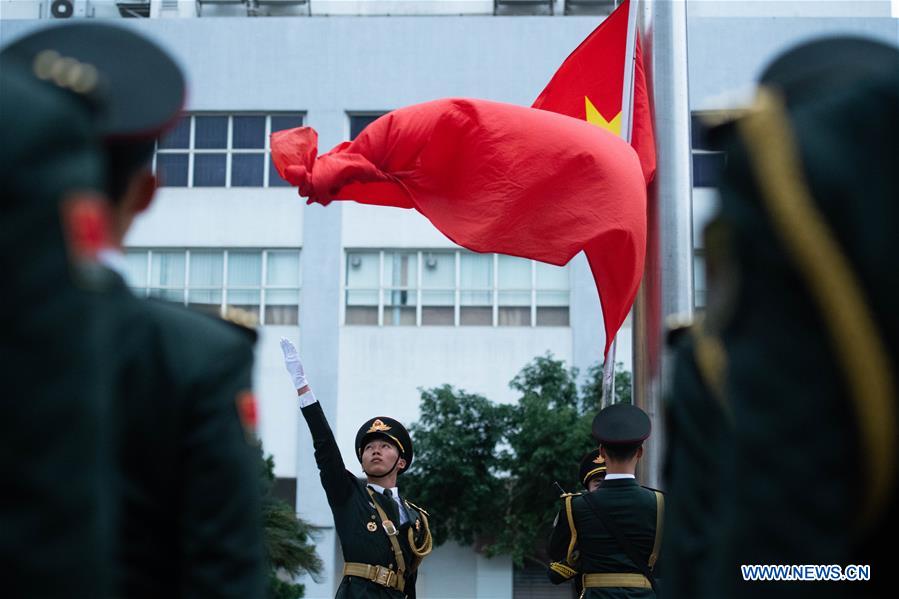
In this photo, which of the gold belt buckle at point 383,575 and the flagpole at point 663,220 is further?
the flagpole at point 663,220

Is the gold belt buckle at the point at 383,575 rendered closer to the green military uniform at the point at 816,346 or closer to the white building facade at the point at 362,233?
the green military uniform at the point at 816,346

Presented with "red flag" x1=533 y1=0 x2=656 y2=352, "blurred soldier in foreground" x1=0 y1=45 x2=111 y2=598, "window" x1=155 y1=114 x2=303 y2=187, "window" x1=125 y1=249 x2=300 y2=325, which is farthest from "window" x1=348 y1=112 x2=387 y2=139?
"blurred soldier in foreground" x1=0 y1=45 x2=111 y2=598

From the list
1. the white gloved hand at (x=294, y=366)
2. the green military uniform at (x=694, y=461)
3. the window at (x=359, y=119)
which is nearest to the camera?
the green military uniform at (x=694, y=461)

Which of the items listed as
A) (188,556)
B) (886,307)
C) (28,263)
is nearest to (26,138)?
(28,263)

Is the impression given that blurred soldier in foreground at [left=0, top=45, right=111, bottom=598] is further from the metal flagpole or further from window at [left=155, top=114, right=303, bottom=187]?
window at [left=155, top=114, right=303, bottom=187]

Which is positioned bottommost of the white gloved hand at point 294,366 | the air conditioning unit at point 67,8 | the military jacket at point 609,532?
the military jacket at point 609,532

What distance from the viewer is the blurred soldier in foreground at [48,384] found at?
1.48m

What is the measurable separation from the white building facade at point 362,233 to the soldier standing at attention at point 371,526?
21.8 metres

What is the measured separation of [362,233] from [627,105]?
71.6 feet

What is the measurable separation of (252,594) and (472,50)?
2914 cm

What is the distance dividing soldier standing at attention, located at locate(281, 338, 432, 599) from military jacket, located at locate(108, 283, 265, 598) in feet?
14.5

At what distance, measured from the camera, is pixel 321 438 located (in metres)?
6.62

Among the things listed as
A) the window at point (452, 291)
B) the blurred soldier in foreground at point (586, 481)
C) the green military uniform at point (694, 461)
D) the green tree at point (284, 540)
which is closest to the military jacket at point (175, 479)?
the green military uniform at point (694, 461)

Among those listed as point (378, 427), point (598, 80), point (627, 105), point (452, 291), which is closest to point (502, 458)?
point (452, 291)
